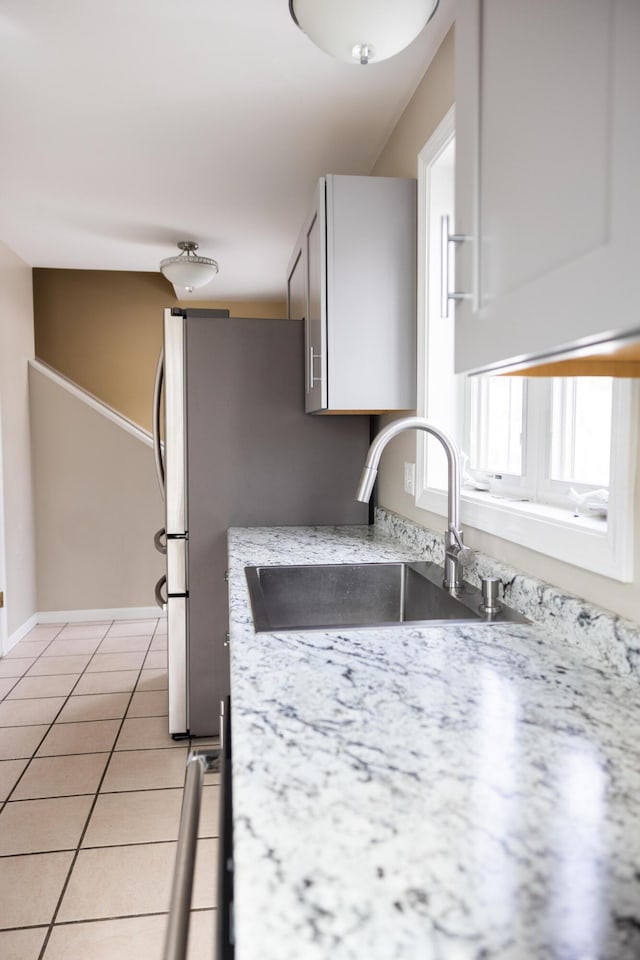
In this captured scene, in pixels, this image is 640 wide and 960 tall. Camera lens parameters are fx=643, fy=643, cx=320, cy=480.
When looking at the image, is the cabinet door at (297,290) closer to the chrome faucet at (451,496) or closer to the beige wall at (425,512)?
the beige wall at (425,512)

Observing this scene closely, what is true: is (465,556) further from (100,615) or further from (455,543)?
(100,615)

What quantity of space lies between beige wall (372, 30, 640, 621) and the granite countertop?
128mm

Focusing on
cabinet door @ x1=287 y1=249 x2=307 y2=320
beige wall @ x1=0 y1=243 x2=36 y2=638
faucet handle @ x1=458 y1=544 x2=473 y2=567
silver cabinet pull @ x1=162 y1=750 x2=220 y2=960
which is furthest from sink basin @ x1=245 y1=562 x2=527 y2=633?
beige wall @ x1=0 y1=243 x2=36 y2=638

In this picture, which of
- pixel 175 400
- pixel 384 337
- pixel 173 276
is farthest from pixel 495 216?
pixel 173 276

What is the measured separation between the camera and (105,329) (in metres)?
5.22

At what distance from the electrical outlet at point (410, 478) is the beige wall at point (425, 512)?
0.03 metres

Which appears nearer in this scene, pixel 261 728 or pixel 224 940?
pixel 224 940

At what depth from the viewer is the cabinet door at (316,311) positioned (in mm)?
2049

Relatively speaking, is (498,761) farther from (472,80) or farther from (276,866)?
(472,80)

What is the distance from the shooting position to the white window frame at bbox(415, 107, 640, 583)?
101 centimetres

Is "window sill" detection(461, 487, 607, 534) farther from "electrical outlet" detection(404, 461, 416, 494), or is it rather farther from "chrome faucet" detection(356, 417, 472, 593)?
"electrical outlet" detection(404, 461, 416, 494)

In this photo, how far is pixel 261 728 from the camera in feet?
2.54

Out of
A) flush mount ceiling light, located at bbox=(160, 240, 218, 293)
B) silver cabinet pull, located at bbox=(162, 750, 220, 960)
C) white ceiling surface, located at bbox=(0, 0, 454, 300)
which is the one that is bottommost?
silver cabinet pull, located at bbox=(162, 750, 220, 960)

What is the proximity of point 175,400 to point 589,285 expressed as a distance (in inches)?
86.2
